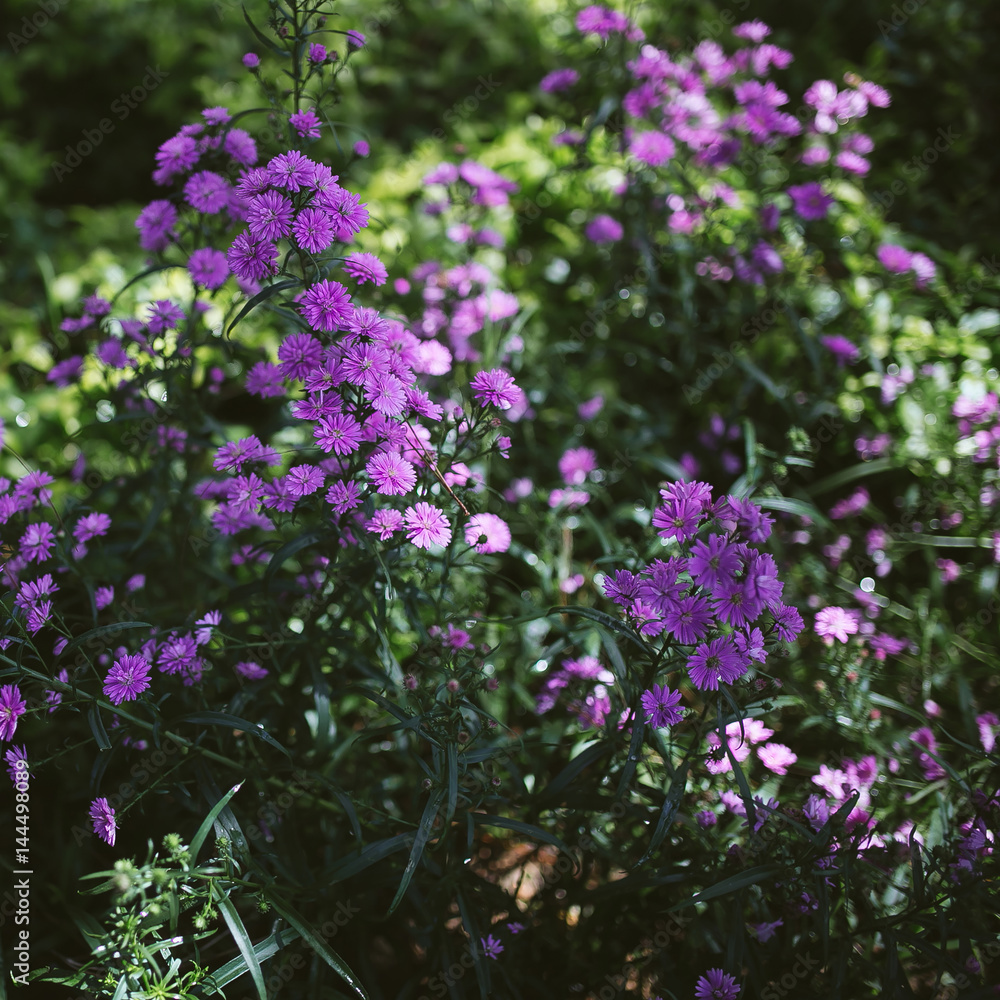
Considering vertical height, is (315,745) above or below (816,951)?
above

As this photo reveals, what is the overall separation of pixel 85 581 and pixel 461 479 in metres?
0.80

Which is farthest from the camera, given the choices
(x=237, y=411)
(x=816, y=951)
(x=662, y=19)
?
(x=662, y=19)

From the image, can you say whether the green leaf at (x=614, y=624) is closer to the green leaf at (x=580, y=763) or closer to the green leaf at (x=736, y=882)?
the green leaf at (x=580, y=763)

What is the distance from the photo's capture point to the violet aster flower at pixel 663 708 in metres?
1.18

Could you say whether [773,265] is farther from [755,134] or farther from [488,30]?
[488,30]

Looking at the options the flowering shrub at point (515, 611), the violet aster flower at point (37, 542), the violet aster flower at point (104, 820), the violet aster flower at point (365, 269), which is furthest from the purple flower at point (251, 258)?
the violet aster flower at point (104, 820)

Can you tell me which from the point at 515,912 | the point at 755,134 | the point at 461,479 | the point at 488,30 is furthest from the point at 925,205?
the point at 515,912

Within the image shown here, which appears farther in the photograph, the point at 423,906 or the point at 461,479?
the point at 461,479

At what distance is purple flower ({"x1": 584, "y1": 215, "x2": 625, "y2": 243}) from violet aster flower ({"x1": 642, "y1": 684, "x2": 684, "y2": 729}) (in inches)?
69.6

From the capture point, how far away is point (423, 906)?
1.39m

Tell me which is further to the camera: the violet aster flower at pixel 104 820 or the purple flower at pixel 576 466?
the purple flower at pixel 576 466

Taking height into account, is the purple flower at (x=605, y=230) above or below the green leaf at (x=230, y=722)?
above

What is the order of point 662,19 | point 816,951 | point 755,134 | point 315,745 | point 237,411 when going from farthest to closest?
point 662,19, point 237,411, point 755,134, point 315,745, point 816,951

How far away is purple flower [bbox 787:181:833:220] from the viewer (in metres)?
2.23
